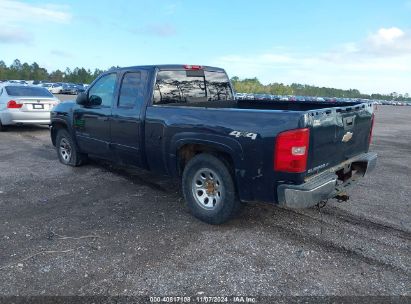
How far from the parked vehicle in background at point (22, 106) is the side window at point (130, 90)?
6.94 metres

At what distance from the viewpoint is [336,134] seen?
4.09 metres

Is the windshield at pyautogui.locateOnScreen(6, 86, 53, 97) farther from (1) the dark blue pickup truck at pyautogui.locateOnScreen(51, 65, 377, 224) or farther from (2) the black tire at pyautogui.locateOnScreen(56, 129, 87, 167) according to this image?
(1) the dark blue pickup truck at pyautogui.locateOnScreen(51, 65, 377, 224)

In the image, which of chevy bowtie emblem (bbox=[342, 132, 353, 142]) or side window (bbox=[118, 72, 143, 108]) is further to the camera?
side window (bbox=[118, 72, 143, 108])

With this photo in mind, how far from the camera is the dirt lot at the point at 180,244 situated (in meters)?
3.26

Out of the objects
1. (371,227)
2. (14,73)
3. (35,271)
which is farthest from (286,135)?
(14,73)

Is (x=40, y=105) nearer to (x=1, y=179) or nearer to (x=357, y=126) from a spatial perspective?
(x=1, y=179)

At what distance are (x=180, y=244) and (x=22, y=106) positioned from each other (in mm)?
9218

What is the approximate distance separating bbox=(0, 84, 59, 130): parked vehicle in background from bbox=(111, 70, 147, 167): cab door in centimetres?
676

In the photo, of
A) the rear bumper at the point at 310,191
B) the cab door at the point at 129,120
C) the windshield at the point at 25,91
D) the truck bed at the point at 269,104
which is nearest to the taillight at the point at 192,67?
the truck bed at the point at 269,104

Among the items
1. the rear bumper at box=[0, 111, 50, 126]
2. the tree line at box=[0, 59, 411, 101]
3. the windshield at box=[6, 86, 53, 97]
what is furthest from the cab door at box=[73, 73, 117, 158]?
the tree line at box=[0, 59, 411, 101]

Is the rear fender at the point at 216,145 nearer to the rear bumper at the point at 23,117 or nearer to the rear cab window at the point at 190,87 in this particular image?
the rear cab window at the point at 190,87

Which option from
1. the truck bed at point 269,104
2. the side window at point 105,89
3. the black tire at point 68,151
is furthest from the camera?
the black tire at point 68,151

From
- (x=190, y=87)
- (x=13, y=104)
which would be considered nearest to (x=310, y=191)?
(x=190, y=87)

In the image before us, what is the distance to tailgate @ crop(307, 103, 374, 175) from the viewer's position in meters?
3.74
